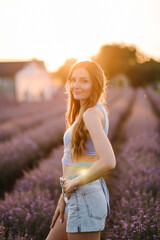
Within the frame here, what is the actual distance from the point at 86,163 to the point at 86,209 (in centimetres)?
28

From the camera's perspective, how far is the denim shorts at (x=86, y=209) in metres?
1.43

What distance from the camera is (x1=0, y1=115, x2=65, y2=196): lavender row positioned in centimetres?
459

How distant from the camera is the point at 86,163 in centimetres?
154

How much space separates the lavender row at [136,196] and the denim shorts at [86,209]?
972 mm

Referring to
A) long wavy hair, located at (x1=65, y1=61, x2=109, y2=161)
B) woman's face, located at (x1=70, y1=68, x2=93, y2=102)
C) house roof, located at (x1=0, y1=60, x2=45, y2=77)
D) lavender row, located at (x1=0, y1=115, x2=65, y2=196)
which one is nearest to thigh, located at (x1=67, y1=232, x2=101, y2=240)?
long wavy hair, located at (x1=65, y1=61, x2=109, y2=161)

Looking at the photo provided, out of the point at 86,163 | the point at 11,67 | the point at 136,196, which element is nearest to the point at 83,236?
the point at 86,163

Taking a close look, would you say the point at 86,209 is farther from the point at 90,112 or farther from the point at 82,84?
the point at 82,84

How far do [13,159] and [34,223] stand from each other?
2.57 m

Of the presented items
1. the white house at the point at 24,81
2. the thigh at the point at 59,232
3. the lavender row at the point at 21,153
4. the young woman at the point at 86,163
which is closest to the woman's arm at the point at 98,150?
the young woman at the point at 86,163

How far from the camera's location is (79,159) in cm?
156

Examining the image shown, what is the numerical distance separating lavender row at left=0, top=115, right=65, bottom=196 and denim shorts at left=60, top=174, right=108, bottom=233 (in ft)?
10.2

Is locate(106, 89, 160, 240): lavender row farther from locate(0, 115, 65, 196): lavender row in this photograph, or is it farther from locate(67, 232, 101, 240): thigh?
locate(0, 115, 65, 196): lavender row

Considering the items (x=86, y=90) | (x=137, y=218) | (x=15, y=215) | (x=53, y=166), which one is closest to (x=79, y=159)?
(x=86, y=90)

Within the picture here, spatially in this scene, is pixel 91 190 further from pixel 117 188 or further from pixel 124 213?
pixel 117 188
